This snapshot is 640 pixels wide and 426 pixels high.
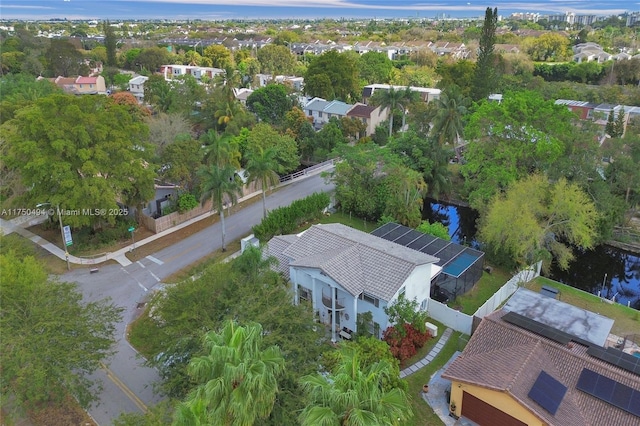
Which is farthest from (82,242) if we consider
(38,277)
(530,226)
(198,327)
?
(530,226)

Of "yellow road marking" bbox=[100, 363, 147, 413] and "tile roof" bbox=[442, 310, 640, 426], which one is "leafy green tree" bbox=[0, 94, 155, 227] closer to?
"yellow road marking" bbox=[100, 363, 147, 413]

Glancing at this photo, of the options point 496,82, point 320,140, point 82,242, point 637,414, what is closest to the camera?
point 637,414

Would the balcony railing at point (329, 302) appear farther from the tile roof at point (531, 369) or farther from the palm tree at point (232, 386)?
the palm tree at point (232, 386)

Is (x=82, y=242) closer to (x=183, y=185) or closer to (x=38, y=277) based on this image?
(x=183, y=185)

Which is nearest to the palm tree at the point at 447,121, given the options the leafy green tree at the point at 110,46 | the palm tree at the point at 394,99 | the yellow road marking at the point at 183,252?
the palm tree at the point at 394,99

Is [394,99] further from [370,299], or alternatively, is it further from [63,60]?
[63,60]

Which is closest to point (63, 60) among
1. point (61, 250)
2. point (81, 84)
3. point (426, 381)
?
point (81, 84)

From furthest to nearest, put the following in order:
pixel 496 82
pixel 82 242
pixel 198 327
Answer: pixel 496 82
pixel 82 242
pixel 198 327
